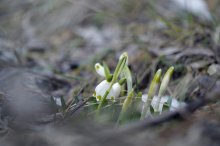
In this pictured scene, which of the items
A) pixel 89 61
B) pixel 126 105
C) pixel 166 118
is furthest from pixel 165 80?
pixel 89 61

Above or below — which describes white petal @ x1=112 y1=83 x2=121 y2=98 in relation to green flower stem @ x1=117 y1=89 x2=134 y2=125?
A: above

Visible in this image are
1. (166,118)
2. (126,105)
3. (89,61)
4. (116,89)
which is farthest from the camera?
(89,61)

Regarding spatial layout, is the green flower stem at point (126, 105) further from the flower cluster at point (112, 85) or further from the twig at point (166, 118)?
the twig at point (166, 118)

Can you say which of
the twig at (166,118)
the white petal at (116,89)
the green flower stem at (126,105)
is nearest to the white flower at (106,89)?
the white petal at (116,89)

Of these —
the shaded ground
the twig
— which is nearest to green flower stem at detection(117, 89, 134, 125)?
the shaded ground

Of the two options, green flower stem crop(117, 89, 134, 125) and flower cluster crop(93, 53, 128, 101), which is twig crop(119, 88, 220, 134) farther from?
flower cluster crop(93, 53, 128, 101)

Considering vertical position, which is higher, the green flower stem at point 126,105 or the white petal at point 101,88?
the white petal at point 101,88

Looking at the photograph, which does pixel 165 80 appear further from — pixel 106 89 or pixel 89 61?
pixel 89 61

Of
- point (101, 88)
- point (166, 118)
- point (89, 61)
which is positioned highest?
point (89, 61)

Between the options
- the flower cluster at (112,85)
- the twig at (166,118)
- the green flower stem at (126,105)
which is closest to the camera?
the twig at (166,118)
